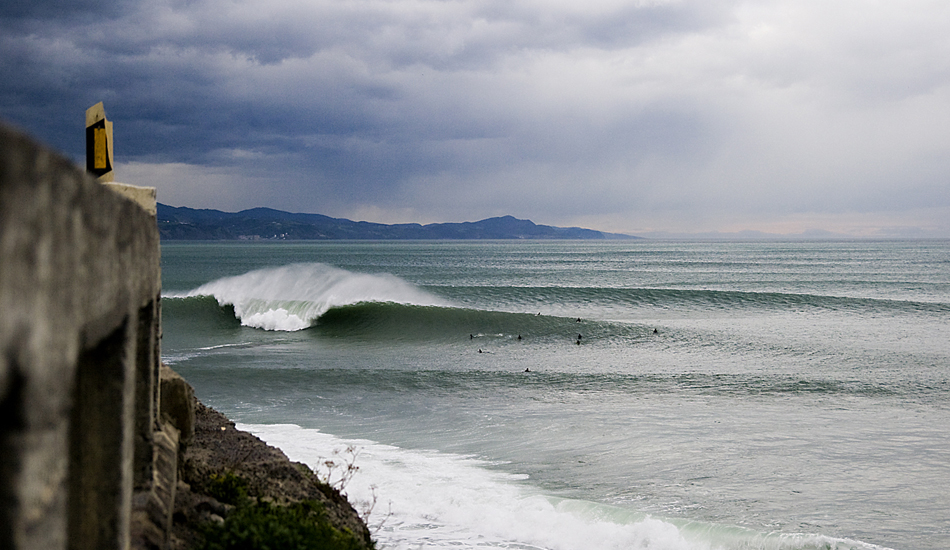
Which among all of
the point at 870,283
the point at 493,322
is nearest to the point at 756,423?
the point at 493,322

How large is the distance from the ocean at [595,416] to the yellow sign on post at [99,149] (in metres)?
2.69

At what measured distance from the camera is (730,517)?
7.09 metres

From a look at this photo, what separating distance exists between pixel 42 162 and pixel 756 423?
11.3 meters

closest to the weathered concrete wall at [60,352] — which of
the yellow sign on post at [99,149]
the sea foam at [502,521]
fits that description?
the yellow sign on post at [99,149]

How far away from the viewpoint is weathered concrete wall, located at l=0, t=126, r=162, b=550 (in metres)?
1.38

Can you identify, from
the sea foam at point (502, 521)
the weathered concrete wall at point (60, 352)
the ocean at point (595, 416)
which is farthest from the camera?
the ocean at point (595, 416)

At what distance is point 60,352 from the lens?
1.63m

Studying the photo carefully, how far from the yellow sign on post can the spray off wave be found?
2044 centimetres

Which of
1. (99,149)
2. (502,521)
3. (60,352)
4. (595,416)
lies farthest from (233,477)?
(595,416)

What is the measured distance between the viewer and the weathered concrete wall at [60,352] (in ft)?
4.53

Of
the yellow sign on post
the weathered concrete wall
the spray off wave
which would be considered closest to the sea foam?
the yellow sign on post

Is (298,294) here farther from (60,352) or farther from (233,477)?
(60,352)

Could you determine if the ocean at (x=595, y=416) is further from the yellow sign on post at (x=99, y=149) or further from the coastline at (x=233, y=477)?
the yellow sign on post at (x=99, y=149)

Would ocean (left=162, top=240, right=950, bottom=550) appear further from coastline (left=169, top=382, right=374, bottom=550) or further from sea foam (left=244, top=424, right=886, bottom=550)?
coastline (left=169, top=382, right=374, bottom=550)
